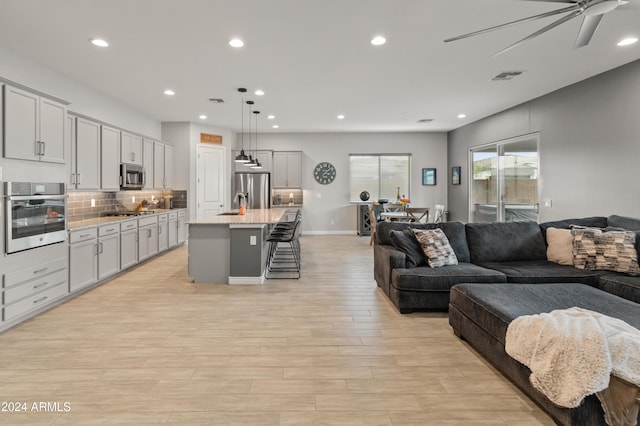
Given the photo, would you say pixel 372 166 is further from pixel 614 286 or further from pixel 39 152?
pixel 39 152

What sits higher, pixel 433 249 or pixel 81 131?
pixel 81 131

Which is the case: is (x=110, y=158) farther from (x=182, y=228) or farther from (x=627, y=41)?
(x=627, y=41)

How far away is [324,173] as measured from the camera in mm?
9734

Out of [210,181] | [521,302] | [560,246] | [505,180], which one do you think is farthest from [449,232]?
[210,181]

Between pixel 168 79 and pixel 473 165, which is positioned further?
pixel 473 165

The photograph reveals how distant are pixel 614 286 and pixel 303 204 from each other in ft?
24.1

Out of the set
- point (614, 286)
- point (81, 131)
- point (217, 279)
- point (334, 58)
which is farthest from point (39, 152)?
point (614, 286)

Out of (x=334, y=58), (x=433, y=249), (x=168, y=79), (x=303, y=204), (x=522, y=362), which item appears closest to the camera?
(x=522, y=362)

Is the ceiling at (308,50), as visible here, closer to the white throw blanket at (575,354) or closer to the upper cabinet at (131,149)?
the upper cabinet at (131,149)

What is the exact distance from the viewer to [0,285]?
3078 mm

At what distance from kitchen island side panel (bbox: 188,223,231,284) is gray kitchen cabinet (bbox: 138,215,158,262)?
156cm

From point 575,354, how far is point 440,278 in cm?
180

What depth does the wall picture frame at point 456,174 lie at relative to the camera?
9031mm

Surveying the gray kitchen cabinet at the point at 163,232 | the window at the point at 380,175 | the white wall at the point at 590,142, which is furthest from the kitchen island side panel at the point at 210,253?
the window at the point at 380,175
